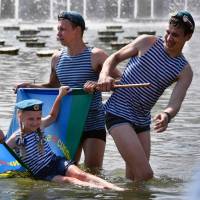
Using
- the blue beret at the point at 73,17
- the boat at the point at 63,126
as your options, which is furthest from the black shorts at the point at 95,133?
the blue beret at the point at 73,17

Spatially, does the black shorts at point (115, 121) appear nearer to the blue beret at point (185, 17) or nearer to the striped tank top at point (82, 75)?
the striped tank top at point (82, 75)

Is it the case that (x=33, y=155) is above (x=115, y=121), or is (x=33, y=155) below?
below

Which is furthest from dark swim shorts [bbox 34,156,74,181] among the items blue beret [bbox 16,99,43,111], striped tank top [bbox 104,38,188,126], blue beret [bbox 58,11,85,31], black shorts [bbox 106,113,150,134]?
blue beret [bbox 58,11,85,31]

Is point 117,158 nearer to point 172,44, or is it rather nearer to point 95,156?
point 95,156

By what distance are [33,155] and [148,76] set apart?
1.29 meters

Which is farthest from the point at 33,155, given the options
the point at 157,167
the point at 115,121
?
the point at 157,167

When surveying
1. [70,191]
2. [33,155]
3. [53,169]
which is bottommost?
[70,191]

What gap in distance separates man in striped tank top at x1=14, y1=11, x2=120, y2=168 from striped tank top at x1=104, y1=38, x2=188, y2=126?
68 centimetres

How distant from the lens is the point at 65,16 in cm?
797

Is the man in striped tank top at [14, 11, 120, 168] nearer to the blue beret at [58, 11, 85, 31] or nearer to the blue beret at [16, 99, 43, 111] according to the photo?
the blue beret at [58, 11, 85, 31]

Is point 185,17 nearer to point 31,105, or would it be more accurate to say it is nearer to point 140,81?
point 140,81

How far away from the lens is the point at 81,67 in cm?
795

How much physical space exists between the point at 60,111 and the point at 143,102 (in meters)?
1.01

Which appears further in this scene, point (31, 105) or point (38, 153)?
point (38, 153)
